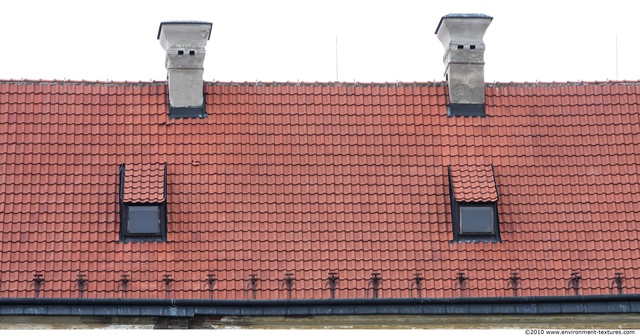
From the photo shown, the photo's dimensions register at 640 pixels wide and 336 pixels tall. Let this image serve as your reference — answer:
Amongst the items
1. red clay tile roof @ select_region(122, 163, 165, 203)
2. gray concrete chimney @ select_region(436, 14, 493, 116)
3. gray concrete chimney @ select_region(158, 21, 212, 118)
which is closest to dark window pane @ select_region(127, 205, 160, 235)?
red clay tile roof @ select_region(122, 163, 165, 203)

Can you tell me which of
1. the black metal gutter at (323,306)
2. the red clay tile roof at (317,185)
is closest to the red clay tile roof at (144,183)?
the red clay tile roof at (317,185)

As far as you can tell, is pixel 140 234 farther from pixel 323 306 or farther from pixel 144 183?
pixel 323 306

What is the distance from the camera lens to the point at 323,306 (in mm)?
26891

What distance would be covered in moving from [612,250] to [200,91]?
24.2ft

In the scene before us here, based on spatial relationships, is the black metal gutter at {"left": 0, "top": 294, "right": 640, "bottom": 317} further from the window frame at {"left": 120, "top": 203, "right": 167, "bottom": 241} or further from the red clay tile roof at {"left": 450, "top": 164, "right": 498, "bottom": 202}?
the red clay tile roof at {"left": 450, "top": 164, "right": 498, "bottom": 202}

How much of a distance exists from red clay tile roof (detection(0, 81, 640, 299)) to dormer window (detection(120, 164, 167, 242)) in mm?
195

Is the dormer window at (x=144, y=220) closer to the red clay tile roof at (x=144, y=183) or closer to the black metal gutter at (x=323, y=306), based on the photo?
the red clay tile roof at (x=144, y=183)

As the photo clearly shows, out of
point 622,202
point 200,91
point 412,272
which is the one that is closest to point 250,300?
point 412,272

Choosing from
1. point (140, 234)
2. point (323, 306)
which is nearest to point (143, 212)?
point (140, 234)

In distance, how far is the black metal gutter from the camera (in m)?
26.5

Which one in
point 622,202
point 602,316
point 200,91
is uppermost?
point 200,91

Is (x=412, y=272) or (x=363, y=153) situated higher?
(x=363, y=153)

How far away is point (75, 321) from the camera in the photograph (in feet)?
87.9

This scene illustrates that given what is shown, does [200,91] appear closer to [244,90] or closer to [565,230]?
[244,90]
